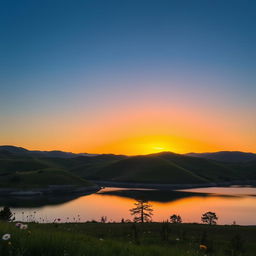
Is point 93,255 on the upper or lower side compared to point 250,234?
upper

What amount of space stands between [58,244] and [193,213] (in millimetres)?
92827

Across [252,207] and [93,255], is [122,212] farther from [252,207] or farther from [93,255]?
[93,255]

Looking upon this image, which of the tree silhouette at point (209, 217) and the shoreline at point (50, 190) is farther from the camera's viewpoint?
the shoreline at point (50, 190)

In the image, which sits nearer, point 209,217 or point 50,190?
point 209,217

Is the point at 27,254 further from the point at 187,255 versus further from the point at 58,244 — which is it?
the point at 187,255

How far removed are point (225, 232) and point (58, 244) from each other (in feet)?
95.6

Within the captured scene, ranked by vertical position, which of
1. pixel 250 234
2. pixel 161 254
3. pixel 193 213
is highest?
pixel 161 254

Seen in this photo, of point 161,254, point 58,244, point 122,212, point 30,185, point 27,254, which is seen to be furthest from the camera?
point 30,185

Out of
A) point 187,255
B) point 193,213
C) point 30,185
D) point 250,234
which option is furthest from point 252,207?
point 187,255

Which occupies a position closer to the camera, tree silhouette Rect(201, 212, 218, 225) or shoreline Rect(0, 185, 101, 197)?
tree silhouette Rect(201, 212, 218, 225)

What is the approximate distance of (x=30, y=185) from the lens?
14938 cm

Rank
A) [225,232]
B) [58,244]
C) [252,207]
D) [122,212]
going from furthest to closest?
[252,207] < [122,212] < [225,232] < [58,244]

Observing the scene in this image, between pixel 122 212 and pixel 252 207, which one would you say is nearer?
pixel 122 212

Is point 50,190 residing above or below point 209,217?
below
